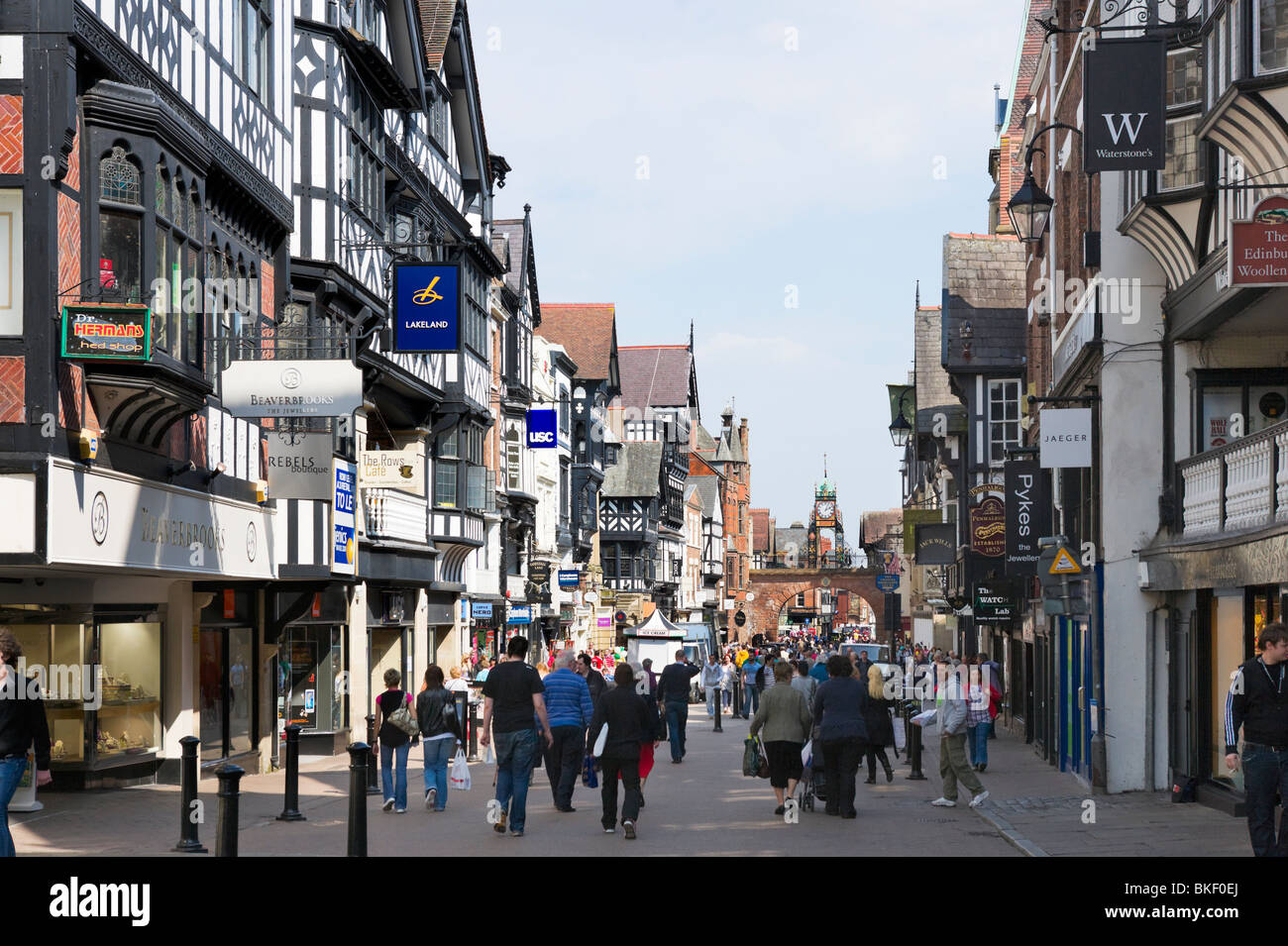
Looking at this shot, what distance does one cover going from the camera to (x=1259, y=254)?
39.7 feet

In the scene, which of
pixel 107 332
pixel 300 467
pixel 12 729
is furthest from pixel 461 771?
pixel 12 729

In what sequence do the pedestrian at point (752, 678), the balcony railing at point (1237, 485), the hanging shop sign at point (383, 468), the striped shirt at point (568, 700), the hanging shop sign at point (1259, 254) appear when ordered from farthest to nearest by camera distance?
the pedestrian at point (752, 678) → the hanging shop sign at point (383, 468) → the striped shirt at point (568, 700) → the balcony railing at point (1237, 485) → the hanging shop sign at point (1259, 254)

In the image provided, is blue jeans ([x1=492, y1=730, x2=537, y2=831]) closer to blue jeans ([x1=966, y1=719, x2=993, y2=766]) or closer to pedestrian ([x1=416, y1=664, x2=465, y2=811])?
pedestrian ([x1=416, y1=664, x2=465, y2=811])

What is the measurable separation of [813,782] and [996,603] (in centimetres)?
1208

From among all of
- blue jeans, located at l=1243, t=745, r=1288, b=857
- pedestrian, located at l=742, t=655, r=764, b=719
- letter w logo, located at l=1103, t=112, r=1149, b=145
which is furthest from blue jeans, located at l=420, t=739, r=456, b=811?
pedestrian, located at l=742, t=655, r=764, b=719

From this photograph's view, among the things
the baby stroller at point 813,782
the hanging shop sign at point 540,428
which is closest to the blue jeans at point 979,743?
the baby stroller at point 813,782

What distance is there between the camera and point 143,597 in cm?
1869

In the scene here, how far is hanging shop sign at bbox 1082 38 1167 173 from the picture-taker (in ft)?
54.4

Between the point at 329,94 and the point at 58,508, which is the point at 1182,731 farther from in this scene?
the point at 329,94

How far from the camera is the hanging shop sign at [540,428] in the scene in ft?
145

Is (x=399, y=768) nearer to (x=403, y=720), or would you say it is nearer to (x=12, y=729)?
(x=403, y=720)

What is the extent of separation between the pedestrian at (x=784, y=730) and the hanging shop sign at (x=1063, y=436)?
18.6ft

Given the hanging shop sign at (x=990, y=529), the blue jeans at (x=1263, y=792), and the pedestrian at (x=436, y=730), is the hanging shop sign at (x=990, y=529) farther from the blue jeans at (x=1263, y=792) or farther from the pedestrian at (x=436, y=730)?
the blue jeans at (x=1263, y=792)

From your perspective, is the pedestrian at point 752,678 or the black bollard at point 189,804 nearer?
the black bollard at point 189,804
